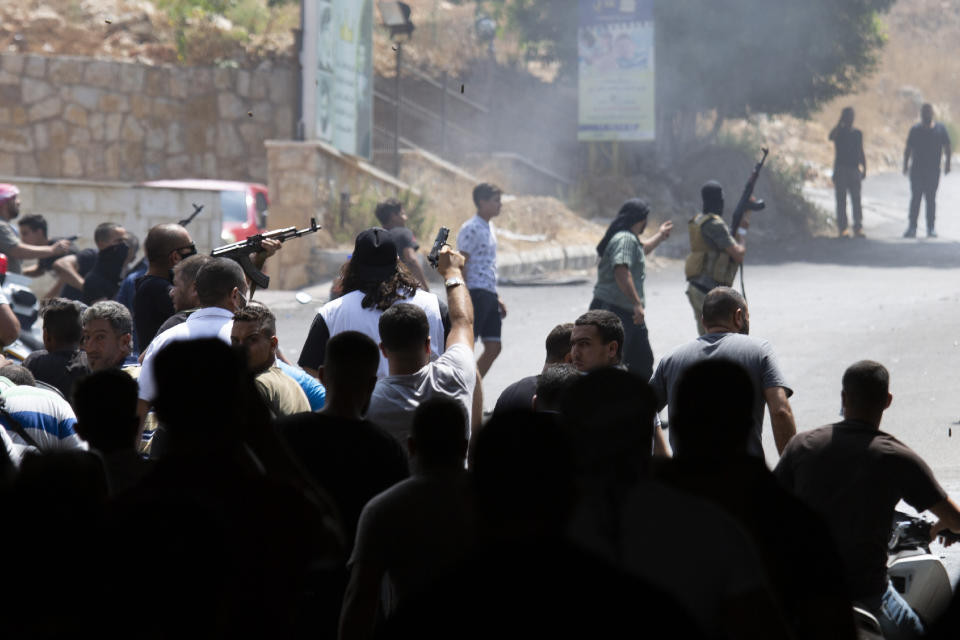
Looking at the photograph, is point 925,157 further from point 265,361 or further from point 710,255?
point 265,361

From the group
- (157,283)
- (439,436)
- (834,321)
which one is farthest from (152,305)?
(834,321)

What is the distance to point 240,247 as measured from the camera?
6.42m

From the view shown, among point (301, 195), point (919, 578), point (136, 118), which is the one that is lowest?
point (919, 578)

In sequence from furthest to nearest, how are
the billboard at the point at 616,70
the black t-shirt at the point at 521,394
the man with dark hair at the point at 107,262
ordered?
the billboard at the point at 616,70 → the man with dark hair at the point at 107,262 → the black t-shirt at the point at 521,394

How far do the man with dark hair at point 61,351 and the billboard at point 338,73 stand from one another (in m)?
11.3

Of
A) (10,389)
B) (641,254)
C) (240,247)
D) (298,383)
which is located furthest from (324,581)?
(641,254)

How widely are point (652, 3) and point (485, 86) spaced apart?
16.4 feet

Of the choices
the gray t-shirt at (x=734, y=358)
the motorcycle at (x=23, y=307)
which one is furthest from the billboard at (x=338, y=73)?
the gray t-shirt at (x=734, y=358)

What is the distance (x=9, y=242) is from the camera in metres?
9.98

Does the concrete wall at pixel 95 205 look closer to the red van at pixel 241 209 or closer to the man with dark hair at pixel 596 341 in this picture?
the red van at pixel 241 209

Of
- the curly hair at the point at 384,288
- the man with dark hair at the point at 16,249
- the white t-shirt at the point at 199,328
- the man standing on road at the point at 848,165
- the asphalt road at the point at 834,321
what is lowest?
the asphalt road at the point at 834,321

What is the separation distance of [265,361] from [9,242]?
19.4ft

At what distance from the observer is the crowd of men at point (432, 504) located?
6.36ft

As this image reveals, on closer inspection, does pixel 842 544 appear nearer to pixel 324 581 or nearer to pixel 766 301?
pixel 324 581
